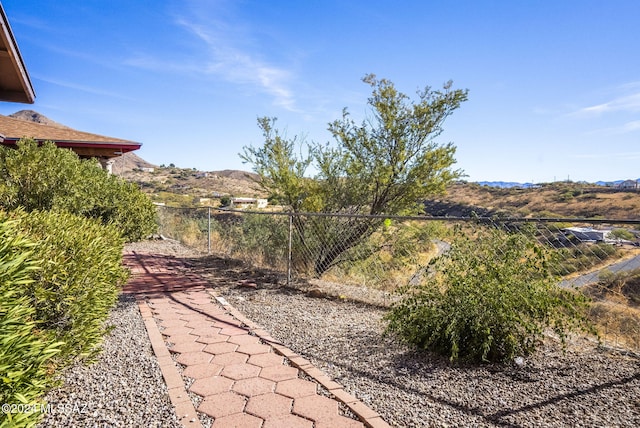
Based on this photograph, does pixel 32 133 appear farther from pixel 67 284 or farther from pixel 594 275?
pixel 594 275

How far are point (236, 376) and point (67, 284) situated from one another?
125cm

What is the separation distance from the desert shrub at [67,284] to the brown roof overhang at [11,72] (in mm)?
2044

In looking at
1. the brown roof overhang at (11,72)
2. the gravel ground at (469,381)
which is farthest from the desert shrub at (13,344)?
the brown roof overhang at (11,72)

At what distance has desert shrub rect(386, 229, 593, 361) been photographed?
2713 mm

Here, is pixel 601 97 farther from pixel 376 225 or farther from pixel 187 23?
pixel 187 23

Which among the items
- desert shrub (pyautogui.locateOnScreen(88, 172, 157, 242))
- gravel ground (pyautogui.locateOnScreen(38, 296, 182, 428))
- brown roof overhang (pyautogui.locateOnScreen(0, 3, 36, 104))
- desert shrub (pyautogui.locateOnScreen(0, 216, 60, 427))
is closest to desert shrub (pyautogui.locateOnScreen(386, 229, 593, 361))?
gravel ground (pyautogui.locateOnScreen(38, 296, 182, 428))

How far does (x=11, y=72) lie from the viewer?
4.35 metres

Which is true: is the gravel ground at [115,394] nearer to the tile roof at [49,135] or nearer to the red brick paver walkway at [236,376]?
the red brick paver walkway at [236,376]

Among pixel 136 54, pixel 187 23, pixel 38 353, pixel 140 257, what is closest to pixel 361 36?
pixel 187 23

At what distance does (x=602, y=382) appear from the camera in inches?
95.3

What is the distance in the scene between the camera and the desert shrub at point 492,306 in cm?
Result: 271

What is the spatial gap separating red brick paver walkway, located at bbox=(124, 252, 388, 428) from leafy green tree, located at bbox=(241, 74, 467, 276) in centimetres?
258

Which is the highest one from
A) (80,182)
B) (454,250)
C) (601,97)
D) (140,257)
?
(601,97)

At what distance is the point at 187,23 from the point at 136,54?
247 centimetres
